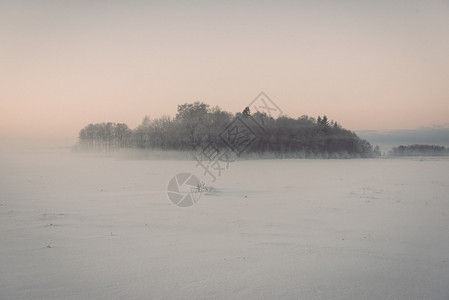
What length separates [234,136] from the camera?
2484 cm

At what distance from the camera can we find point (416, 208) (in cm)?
613

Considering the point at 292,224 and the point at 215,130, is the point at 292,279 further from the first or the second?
the point at 215,130

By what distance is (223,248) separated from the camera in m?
3.65

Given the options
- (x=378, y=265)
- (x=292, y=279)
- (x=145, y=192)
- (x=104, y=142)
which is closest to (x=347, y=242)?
(x=378, y=265)

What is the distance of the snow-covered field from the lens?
2689mm

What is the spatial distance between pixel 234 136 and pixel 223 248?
2132 cm

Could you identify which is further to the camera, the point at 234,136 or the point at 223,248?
the point at 234,136

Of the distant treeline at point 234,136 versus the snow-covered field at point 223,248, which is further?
the distant treeline at point 234,136

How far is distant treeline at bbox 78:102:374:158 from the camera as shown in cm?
2545

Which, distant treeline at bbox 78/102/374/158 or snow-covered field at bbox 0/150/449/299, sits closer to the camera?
snow-covered field at bbox 0/150/449/299

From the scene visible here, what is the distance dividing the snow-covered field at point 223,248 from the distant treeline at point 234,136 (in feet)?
60.7

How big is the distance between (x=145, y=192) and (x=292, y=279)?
5493 mm

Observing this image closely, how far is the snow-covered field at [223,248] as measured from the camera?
2.69 metres

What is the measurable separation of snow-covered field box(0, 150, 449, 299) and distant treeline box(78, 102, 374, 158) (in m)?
18.5
